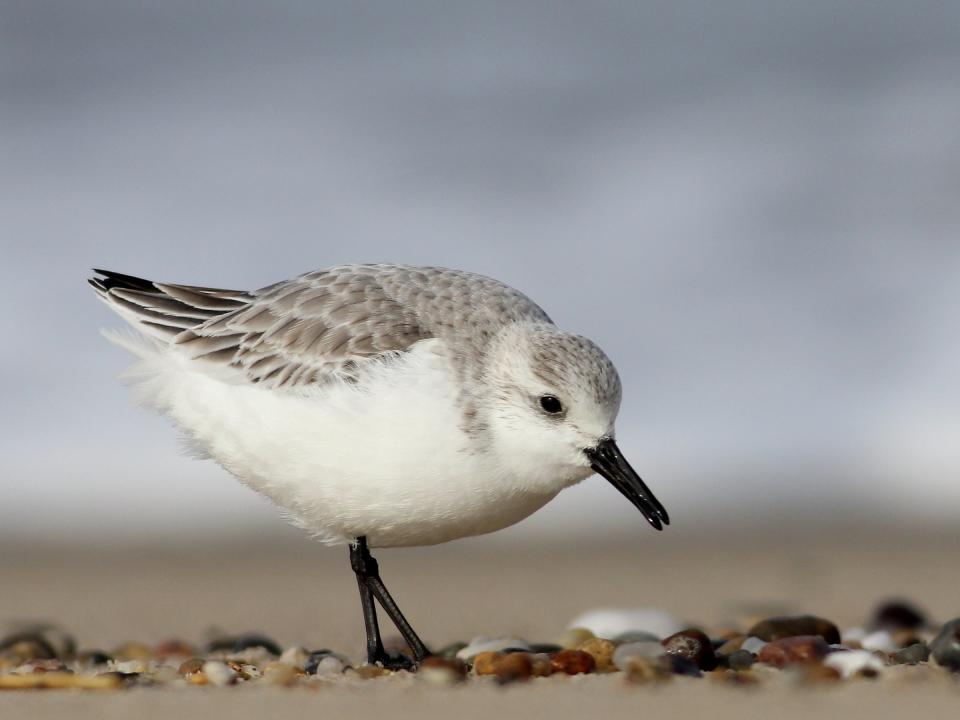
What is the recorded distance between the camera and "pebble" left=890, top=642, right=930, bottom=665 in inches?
196

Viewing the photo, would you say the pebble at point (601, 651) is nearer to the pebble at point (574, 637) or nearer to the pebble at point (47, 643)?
the pebble at point (574, 637)

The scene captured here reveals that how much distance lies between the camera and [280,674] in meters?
4.91

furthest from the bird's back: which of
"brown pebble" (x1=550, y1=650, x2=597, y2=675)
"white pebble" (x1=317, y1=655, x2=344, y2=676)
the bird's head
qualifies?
"brown pebble" (x1=550, y1=650, x2=597, y2=675)

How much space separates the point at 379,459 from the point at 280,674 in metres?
0.85

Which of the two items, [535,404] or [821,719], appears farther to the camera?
[535,404]

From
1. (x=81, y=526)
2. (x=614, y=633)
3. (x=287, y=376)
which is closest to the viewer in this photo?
(x=287, y=376)

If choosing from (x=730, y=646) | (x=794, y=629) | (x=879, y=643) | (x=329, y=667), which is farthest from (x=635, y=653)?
(x=879, y=643)

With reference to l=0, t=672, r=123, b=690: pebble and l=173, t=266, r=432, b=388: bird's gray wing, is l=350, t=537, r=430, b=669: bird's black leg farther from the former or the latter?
l=0, t=672, r=123, b=690: pebble

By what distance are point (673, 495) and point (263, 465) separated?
7083mm

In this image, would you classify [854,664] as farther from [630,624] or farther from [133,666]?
[133,666]

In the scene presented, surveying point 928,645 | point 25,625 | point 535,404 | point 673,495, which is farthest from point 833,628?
point 673,495

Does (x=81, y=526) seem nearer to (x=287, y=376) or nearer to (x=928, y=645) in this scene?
(x=287, y=376)

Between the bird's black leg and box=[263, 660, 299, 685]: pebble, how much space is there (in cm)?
35

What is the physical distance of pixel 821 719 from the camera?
3.77 m
